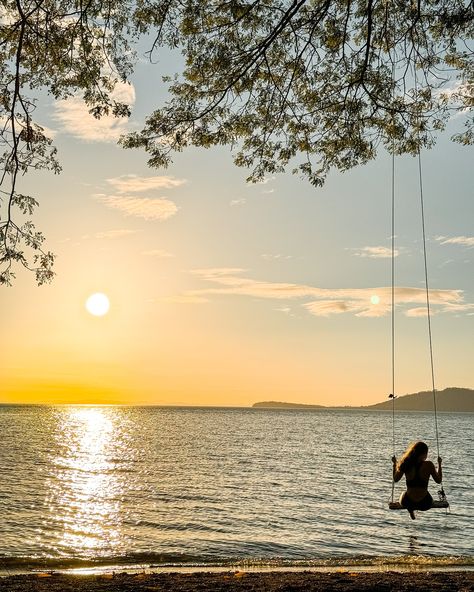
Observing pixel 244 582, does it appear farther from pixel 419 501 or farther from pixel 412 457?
pixel 412 457

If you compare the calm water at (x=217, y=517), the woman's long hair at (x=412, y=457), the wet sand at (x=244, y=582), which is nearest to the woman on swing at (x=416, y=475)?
the woman's long hair at (x=412, y=457)

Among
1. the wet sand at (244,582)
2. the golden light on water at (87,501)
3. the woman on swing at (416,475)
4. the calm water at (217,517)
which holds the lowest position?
the golden light on water at (87,501)

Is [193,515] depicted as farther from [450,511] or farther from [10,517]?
[450,511]

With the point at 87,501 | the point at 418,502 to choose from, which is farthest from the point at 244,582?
the point at 87,501

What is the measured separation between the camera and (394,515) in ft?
95.0

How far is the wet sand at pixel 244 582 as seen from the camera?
1317 centimetres

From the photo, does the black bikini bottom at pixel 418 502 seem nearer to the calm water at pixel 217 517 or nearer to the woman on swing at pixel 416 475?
the woman on swing at pixel 416 475

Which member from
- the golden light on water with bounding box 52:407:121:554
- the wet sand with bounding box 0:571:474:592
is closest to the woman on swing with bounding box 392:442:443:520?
the wet sand with bounding box 0:571:474:592

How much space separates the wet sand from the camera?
13.2m

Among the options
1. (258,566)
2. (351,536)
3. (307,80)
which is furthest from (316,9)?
(351,536)

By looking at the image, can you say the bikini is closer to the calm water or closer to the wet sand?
the wet sand

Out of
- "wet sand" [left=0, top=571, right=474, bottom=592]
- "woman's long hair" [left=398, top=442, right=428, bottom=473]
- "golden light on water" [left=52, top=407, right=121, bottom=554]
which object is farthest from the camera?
"golden light on water" [left=52, top=407, right=121, bottom=554]

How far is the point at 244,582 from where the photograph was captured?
1399 centimetres

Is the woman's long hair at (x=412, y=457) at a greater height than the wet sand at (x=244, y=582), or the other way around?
the woman's long hair at (x=412, y=457)
